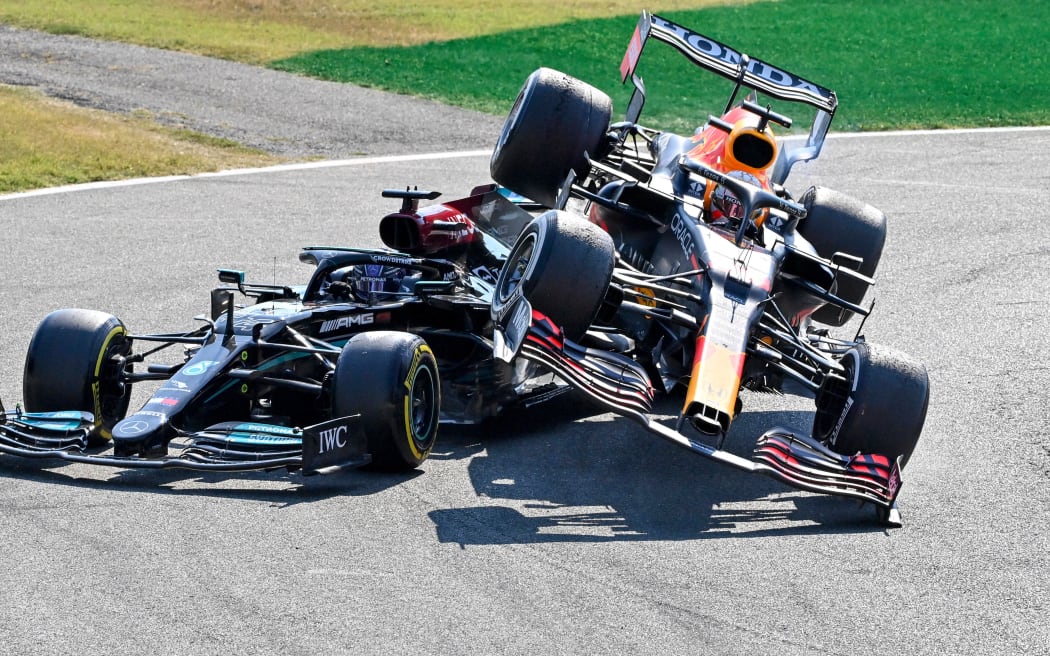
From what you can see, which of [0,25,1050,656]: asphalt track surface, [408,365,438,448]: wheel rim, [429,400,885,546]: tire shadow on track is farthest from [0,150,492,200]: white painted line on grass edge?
[408,365,438,448]: wheel rim

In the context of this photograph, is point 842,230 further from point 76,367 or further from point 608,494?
point 76,367

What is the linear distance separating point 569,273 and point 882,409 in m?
1.96

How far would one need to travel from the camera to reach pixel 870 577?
707 cm

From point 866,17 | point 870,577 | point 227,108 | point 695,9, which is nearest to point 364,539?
point 870,577

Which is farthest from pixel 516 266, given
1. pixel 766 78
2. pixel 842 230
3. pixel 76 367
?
pixel 766 78

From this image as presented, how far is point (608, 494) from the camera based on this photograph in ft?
26.8

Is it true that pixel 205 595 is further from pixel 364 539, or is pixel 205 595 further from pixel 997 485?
pixel 997 485

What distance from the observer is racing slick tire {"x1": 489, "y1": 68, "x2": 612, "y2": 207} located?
1132 cm

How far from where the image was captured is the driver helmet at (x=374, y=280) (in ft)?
32.2

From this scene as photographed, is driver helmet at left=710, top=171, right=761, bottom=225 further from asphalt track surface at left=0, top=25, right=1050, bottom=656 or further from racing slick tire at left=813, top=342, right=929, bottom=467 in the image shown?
racing slick tire at left=813, top=342, right=929, bottom=467

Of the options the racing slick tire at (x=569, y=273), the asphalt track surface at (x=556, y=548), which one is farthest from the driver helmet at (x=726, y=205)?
the racing slick tire at (x=569, y=273)

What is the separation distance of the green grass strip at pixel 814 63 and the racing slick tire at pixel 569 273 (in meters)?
13.3

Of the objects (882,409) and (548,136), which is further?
(548,136)

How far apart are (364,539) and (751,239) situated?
4.08 m
